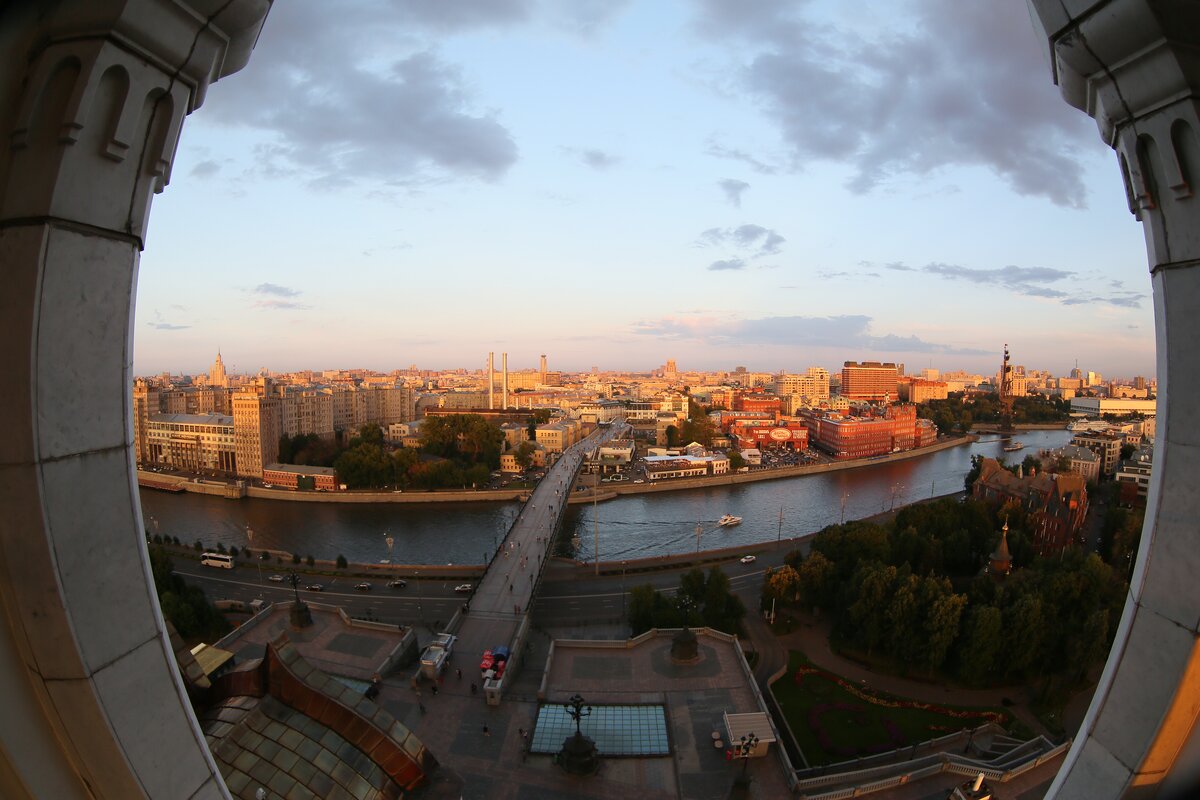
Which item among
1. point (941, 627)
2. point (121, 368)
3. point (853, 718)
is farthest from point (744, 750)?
point (121, 368)

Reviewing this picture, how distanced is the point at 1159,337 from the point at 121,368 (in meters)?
1.55

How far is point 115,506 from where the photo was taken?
0.90 m

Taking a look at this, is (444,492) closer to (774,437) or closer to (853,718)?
(853,718)

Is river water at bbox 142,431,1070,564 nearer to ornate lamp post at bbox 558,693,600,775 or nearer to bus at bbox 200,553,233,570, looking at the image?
bus at bbox 200,553,233,570

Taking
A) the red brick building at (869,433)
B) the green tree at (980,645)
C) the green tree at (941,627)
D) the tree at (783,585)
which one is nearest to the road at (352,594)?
the tree at (783,585)

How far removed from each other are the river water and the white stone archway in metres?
13.4

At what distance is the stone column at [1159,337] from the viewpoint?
0.84 meters

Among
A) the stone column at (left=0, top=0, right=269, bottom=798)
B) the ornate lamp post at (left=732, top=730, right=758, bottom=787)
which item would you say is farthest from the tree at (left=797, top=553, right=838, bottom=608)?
the stone column at (left=0, top=0, right=269, bottom=798)

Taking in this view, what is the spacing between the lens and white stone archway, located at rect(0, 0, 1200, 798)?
31.7 inches

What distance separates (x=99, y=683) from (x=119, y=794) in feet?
0.65

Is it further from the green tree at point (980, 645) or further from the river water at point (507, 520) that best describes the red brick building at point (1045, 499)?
the green tree at point (980, 645)

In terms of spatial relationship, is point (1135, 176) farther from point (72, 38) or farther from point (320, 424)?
point (320, 424)

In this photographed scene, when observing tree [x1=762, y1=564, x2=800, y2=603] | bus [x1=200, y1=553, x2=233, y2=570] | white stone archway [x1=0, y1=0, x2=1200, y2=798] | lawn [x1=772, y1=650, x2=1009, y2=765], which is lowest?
lawn [x1=772, y1=650, x2=1009, y2=765]

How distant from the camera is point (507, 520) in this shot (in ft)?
60.2
